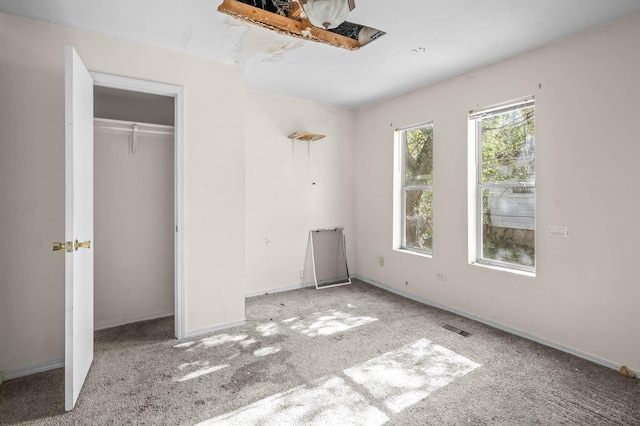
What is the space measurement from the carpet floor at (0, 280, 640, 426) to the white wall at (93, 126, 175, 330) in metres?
0.28

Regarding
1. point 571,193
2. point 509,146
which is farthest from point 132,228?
point 571,193

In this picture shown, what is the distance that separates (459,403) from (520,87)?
257cm

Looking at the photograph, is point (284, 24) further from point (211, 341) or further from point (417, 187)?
point (211, 341)

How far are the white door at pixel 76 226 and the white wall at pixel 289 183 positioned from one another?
1941 mm

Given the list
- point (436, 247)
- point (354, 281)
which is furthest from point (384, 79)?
point (354, 281)

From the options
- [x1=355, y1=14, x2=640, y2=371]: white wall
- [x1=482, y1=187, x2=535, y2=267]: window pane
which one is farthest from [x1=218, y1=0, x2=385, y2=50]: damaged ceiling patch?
[x1=482, y1=187, x2=535, y2=267]: window pane

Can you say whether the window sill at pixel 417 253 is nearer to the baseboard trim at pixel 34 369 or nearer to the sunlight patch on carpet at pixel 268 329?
the sunlight patch on carpet at pixel 268 329

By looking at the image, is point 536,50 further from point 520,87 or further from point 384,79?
point 384,79

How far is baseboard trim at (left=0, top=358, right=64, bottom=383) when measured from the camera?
232 cm

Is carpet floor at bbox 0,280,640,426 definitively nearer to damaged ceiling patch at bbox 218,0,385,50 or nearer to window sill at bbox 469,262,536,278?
window sill at bbox 469,262,536,278

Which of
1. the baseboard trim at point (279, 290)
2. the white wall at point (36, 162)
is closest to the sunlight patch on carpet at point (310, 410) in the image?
the white wall at point (36, 162)

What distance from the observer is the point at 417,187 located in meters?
4.10

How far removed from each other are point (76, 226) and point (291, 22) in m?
1.95

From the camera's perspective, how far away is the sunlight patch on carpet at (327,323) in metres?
3.09
